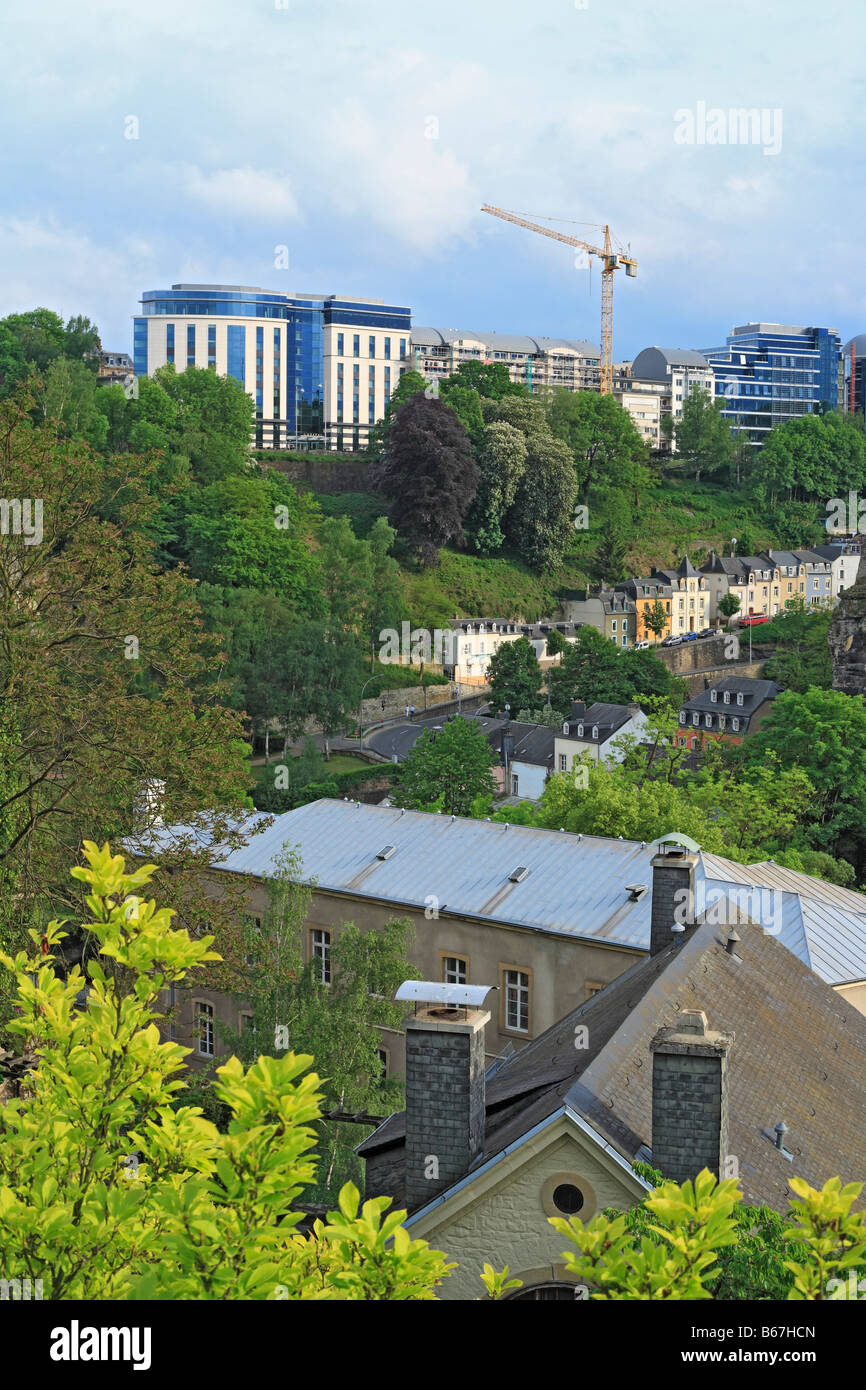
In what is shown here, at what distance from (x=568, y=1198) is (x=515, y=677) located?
65104mm

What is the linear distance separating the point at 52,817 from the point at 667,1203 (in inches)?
677

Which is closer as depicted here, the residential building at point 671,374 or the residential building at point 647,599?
the residential building at point 647,599

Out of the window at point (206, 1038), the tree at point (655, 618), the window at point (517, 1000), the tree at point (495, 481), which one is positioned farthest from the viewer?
the tree at point (655, 618)

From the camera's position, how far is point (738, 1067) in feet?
40.3

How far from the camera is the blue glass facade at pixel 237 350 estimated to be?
124 metres

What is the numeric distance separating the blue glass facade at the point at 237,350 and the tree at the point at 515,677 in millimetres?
56391

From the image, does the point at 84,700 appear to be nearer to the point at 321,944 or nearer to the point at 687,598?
the point at 321,944

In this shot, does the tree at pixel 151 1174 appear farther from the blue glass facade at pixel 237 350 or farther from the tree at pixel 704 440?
the tree at pixel 704 440

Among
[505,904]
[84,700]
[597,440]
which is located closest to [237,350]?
[597,440]

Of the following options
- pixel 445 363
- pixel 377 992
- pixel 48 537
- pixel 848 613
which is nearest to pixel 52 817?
pixel 48 537

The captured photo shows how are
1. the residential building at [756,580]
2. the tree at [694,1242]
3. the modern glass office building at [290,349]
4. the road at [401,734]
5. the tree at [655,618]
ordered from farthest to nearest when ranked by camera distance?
the modern glass office building at [290,349] → the residential building at [756,580] → the tree at [655,618] → the road at [401,734] → the tree at [694,1242]

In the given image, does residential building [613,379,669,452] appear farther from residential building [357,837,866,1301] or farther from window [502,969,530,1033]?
residential building [357,837,866,1301]

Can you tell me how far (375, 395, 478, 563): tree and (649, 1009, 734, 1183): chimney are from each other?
8073 centimetres

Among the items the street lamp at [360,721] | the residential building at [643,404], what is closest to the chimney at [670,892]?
the street lamp at [360,721]
